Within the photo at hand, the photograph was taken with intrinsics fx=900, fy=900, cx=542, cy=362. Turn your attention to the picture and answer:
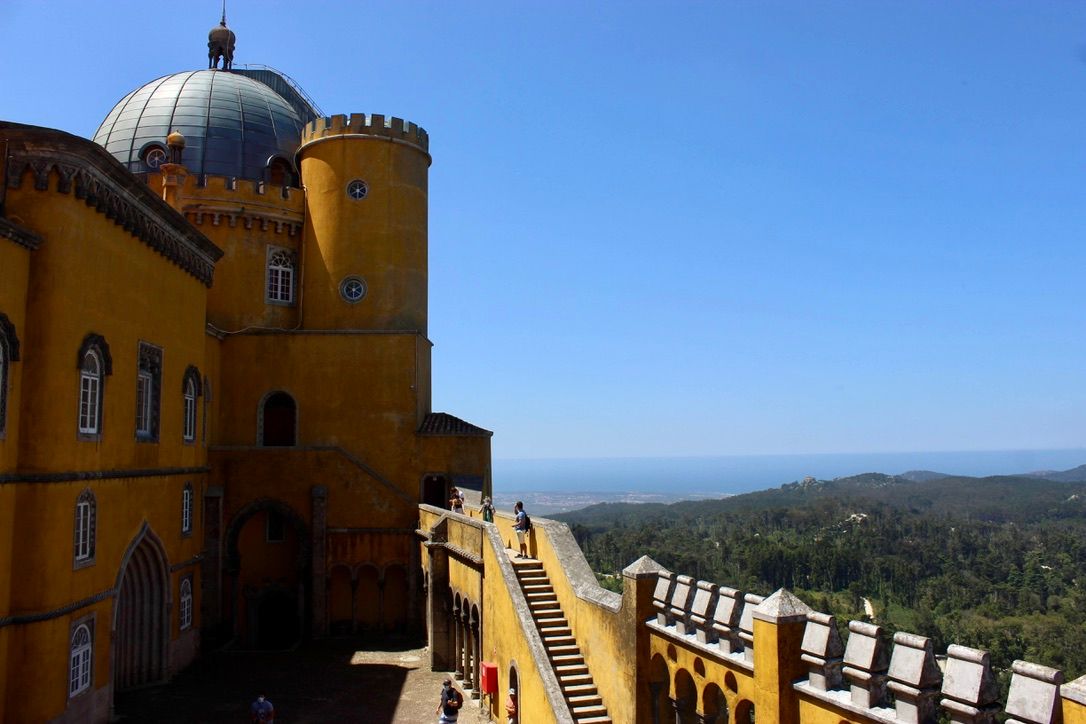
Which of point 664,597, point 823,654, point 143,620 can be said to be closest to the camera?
point 823,654

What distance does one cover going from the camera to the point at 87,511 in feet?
55.2

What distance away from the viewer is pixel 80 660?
16.6 metres

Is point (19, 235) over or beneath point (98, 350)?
over

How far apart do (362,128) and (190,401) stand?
11088mm

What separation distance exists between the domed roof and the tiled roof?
1049 centimetres

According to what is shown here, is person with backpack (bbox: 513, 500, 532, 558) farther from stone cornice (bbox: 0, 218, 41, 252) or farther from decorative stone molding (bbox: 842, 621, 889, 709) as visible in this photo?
decorative stone molding (bbox: 842, 621, 889, 709)

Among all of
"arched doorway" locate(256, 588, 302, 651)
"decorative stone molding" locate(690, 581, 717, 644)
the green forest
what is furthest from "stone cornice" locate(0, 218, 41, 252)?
the green forest

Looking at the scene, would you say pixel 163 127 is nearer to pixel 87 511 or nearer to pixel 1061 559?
pixel 87 511

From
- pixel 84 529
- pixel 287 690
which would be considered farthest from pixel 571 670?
pixel 84 529

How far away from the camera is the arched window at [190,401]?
22.6 metres

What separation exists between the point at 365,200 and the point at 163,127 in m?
7.70

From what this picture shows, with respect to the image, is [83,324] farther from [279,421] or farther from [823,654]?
[823,654]

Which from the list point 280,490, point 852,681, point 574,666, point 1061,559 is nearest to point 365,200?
point 280,490

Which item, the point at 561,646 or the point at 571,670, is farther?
the point at 561,646
